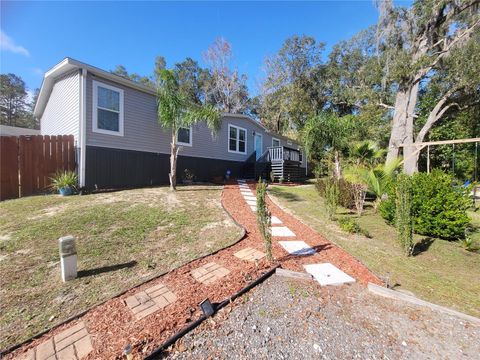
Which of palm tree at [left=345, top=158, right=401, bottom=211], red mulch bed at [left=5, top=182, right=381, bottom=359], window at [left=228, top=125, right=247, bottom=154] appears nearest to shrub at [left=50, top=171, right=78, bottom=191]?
red mulch bed at [left=5, top=182, right=381, bottom=359]

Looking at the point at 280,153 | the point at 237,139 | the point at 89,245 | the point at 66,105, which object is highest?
the point at 66,105

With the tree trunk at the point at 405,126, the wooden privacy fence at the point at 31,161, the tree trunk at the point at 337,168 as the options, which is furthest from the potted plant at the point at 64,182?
the tree trunk at the point at 405,126

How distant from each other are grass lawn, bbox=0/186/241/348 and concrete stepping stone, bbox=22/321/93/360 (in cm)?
24

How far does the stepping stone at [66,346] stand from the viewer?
5.70 ft

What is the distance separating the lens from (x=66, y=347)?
180 centimetres

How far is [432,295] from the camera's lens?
2.74m

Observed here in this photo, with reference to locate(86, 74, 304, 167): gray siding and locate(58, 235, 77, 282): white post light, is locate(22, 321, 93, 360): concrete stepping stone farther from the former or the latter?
locate(86, 74, 304, 167): gray siding

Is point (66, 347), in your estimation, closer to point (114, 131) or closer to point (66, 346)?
point (66, 346)

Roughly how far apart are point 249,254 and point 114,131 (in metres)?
7.11

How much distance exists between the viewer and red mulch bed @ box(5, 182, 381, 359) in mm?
1829

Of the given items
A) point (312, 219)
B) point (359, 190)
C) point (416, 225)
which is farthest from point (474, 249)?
point (312, 219)

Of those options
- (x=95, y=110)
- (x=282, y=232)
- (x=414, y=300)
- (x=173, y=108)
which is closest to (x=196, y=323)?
(x=414, y=300)

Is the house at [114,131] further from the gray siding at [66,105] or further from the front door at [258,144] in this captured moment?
the front door at [258,144]

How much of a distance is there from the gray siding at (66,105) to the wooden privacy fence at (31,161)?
0.64 meters
